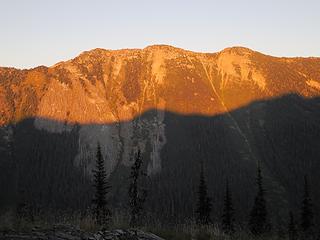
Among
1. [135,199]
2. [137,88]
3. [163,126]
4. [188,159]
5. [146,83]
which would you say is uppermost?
[146,83]

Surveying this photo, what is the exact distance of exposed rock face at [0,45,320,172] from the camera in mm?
149500

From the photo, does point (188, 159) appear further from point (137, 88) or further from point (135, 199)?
point (135, 199)

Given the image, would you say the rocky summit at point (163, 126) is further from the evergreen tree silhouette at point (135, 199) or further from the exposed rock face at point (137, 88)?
the evergreen tree silhouette at point (135, 199)

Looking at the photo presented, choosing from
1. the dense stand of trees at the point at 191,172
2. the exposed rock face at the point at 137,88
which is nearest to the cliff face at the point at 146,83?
the exposed rock face at the point at 137,88

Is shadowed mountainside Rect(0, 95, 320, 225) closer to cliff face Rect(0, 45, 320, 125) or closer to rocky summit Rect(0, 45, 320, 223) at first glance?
rocky summit Rect(0, 45, 320, 223)

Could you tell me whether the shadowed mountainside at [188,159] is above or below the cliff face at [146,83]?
below

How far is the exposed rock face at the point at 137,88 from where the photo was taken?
149500 mm

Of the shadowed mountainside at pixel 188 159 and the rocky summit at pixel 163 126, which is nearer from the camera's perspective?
the shadowed mountainside at pixel 188 159

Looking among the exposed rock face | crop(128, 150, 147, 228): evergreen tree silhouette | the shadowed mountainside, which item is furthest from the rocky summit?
crop(128, 150, 147, 228): evergreen tree silhouette

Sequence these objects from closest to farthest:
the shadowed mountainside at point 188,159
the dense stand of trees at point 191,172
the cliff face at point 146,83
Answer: the dense stand of trees at point 191,172 → the shadowed mountainside at point 188,159 → the cliff face at point 146,83

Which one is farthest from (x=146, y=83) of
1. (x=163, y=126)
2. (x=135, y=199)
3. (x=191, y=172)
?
(x=135, y=199)

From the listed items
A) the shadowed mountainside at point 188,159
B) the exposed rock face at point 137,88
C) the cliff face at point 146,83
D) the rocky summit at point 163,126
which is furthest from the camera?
the cliff face at point 146,83

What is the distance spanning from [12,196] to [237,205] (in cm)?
6039

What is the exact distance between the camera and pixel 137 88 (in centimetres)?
16938
